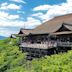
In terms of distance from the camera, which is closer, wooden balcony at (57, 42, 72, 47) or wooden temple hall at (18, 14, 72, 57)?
Answer: wooden balcony at (57, 42, 72, 47)

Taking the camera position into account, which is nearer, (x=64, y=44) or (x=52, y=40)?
(x=64, y=44)

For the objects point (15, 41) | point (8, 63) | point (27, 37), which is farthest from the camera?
point (15, 41)

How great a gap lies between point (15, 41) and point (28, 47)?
1278 cm

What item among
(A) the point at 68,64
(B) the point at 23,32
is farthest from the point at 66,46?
(B) the point at 23,32

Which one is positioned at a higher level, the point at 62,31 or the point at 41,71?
the point at 62,31

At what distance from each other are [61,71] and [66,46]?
52.5ft

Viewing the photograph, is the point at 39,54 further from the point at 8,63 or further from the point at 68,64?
the point at 68,64

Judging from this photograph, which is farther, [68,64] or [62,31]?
[62,31]

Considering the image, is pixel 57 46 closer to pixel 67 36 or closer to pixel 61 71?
pixel 67 36

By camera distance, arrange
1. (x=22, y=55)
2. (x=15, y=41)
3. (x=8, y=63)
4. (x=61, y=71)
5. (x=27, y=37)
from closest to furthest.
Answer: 1. (x=61, y=71)
2. (x=8, y=63)
3. (x=22, y=55)
4. (x=27, y=37)
5. (x=15, y=41)

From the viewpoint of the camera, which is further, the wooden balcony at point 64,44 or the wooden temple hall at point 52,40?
the wooden temple hall at point 52,40

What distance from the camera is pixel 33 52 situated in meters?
A: 44.3

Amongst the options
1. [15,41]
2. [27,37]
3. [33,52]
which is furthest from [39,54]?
[15,41]

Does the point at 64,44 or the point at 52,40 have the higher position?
the point at 52,40
